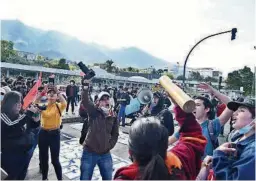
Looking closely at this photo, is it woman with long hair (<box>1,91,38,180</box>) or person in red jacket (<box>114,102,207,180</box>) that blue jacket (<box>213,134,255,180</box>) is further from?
woman with long hair (<box>1,91,38,180</box>)

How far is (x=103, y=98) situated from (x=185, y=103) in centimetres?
190

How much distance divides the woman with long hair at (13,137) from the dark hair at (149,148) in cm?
166

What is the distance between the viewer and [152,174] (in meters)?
1.28

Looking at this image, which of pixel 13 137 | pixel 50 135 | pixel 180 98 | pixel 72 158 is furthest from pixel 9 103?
pixel 72 158

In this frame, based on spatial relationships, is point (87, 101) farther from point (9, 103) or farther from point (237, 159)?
point (237, 159)

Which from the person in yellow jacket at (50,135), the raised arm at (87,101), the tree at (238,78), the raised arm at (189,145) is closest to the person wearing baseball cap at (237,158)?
the raised arm at (189,145)

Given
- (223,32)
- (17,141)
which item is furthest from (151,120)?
(223,32)

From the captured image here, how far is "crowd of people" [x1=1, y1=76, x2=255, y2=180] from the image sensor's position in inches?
54.4

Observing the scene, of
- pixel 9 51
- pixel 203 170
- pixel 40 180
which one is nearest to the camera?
pixel 203 170

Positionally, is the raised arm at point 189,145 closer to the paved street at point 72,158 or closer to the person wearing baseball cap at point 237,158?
the person wearing baseball cap at point 237,158

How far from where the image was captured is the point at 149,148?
136cm

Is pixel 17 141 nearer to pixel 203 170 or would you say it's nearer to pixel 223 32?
pixel 203 170

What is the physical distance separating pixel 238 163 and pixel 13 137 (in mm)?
2082

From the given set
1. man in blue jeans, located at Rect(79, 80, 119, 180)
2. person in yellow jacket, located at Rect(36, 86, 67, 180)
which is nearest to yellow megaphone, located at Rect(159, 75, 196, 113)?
man in blue jeans, located at Rect(79, 80, 119, 180)
